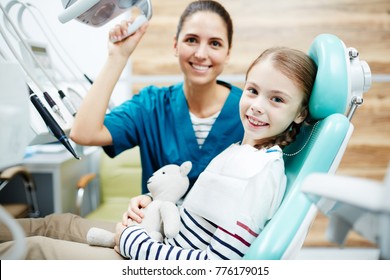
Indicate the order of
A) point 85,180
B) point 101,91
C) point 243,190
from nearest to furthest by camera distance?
point 243,190
point 101,91
point 85,180

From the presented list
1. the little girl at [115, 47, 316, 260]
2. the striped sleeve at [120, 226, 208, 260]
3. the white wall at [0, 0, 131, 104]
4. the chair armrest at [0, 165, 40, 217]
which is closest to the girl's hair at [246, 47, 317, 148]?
the little girl at [115, 47, 316, 260]

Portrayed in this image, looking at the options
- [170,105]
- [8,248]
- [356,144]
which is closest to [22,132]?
[8,248]

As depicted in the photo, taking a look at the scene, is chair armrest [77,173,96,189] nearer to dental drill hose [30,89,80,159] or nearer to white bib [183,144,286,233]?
dental drill hose [30,89,80,159]

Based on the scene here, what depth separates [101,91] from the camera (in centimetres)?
93

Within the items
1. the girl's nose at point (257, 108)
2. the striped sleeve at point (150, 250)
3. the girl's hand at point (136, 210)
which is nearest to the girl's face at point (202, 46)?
the girl's nose at point (257, 108)

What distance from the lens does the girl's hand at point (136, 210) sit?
2.76ft

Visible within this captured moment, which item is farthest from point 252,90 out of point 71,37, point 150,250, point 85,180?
point 85,180

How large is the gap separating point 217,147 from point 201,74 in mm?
211

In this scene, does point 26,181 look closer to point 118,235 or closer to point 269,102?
point 118,235

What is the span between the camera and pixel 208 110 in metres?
1.06

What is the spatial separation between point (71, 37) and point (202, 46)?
0.38 meters

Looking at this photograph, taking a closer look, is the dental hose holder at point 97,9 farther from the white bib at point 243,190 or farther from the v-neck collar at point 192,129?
the white bib at point 243,190

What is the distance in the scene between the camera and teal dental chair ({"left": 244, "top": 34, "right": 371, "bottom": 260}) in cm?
65
